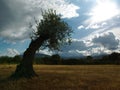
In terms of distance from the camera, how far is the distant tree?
3984 centimetres

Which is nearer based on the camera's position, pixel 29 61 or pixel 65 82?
pixel 65 82

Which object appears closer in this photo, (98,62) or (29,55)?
(29,55)

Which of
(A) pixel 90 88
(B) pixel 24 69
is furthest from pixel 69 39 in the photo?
(A) pixel 90 88

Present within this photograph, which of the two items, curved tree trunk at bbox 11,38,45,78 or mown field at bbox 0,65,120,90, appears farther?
Answer: curved tree trunk at bbox 11,38,45,78

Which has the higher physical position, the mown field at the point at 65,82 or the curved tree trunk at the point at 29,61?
the curved tree trunk at the point at 29,61

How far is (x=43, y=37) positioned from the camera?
4084cm

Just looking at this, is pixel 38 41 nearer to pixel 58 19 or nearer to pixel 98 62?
pixel 58 19

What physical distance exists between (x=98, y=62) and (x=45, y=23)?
101 m

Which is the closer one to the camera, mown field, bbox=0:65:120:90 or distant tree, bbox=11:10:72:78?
mown field, bbox=0:65:120:90

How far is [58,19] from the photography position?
41.5 metres

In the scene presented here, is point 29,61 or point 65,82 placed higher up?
point 29,61

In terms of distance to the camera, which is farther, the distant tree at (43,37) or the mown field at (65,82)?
the distant tree at (43,37)

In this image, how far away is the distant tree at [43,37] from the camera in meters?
39.8

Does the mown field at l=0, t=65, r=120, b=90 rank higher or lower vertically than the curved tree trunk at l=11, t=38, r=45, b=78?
lower
